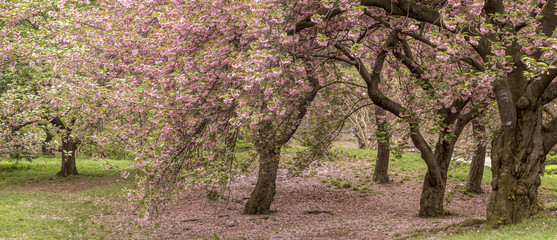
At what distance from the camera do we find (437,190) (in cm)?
1452

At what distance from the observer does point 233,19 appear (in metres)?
9.16

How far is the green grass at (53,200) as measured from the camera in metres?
13.0

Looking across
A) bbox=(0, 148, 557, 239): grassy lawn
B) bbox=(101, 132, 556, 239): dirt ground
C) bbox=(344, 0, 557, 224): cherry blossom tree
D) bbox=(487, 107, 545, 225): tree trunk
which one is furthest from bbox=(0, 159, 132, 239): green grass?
bbox=(487, 107, 545, 225): tree trunk

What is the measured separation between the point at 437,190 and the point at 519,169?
4655mm

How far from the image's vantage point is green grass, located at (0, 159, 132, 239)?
13.0m

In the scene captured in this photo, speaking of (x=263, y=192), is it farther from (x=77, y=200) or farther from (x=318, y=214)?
(x=77, y=200)

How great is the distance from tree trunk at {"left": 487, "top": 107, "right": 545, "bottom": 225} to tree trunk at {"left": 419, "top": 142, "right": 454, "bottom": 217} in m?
4.22

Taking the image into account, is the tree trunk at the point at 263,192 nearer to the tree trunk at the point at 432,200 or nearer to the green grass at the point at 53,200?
the green grass at the point at 53,200

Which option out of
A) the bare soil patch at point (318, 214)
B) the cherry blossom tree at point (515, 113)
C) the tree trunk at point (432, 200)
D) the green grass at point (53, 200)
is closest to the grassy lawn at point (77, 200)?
the green grass at point (53, 200)

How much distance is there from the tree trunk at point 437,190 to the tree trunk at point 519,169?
422cm

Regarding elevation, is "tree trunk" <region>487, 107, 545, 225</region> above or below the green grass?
above

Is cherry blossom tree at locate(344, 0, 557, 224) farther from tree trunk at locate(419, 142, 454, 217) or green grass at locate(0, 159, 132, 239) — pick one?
green grass at locate(0, 159, 132, 239)

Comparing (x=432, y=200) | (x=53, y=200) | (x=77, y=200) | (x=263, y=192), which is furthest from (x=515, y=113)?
(x=53, y=200)

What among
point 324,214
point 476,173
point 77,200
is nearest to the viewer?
point 324,214
